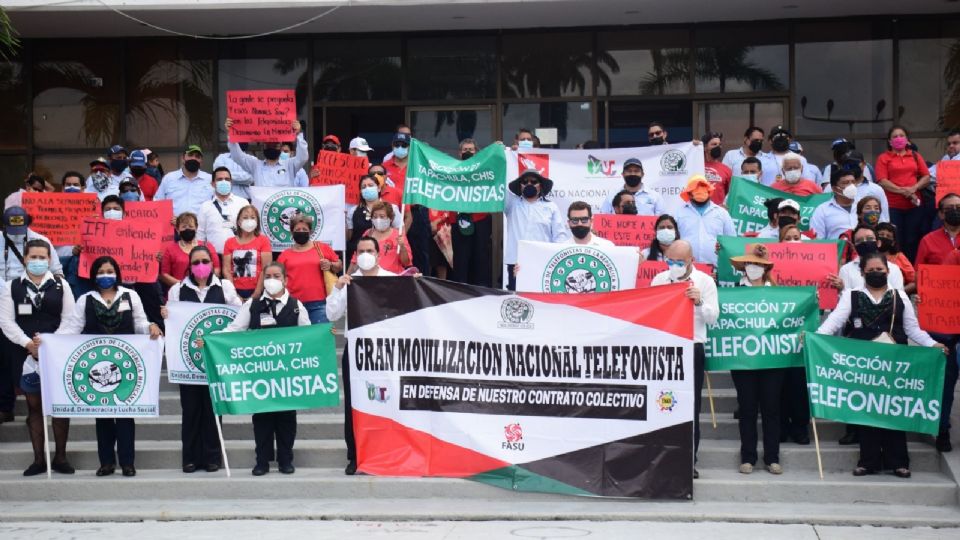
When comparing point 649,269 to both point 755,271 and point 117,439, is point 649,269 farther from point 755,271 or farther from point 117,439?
point 117,439

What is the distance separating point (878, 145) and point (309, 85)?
8.79 meters

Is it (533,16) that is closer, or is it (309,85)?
→ (533,16)

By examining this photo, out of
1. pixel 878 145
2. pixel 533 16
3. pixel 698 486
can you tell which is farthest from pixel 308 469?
pixel 878 145

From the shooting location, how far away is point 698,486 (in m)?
11.0

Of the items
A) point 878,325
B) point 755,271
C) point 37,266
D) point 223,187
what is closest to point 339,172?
point 223,187

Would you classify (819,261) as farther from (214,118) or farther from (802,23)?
(214,118)

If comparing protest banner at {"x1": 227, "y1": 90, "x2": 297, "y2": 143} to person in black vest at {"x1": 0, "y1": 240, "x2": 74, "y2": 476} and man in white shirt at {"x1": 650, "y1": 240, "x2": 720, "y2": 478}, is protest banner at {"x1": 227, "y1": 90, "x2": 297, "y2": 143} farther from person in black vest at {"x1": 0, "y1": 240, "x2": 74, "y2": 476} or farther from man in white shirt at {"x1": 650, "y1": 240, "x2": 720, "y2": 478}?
man in white shirt at {"x1": 650, "y1": 240, "x2": 720, "y2": 478}

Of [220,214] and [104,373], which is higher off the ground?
[220,214]

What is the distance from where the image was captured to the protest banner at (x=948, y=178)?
13469 mm

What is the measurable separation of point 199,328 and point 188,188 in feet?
13.3

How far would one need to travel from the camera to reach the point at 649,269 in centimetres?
1265

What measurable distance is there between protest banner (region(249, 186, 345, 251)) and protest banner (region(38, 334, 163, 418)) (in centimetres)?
340

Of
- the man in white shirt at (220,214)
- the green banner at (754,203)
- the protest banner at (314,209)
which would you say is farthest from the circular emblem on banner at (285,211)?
the green banner at (754,203)

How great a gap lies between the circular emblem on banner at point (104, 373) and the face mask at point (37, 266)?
96 centimetres
